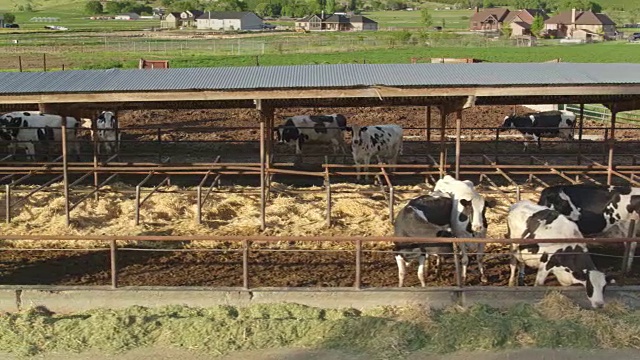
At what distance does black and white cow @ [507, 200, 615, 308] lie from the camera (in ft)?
30.0

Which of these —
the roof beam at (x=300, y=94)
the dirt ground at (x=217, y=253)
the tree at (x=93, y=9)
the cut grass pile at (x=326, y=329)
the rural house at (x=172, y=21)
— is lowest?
the dirt ground at (x=217, y=253)

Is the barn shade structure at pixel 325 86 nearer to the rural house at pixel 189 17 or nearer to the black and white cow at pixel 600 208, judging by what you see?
the black and white cow at pixel 600 208

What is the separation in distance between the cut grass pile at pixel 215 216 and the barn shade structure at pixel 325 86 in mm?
831

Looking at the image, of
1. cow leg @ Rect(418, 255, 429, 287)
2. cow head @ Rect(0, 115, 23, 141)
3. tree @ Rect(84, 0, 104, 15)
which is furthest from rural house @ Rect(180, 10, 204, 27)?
cow leg @ Rect(418, 255, 429, 287)

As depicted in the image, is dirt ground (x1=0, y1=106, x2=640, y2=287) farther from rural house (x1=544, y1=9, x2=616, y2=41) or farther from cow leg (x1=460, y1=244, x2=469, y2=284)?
rural house (x1=544, y1=9, x2=616, y2=41)

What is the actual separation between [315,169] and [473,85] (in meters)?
6.99

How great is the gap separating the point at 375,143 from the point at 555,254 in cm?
874

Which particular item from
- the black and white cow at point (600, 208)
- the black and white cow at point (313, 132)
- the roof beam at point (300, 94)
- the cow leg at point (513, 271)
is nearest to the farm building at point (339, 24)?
the black and white cow at point (313, 132)

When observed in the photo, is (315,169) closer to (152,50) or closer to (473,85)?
(473,85)

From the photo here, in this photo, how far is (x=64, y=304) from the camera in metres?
9.14

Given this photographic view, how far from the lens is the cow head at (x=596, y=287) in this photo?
9.00 metres

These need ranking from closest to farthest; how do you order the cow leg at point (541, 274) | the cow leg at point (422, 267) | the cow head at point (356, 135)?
the cow leg at point (541, 274)
the cow leg at point (422, 267)
the cow head at point (356, 135)

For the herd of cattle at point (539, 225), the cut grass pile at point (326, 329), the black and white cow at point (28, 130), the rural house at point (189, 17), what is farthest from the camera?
the rural house at point (189, 17)

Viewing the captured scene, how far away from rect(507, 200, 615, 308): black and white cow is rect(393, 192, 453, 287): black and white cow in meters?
1.08
